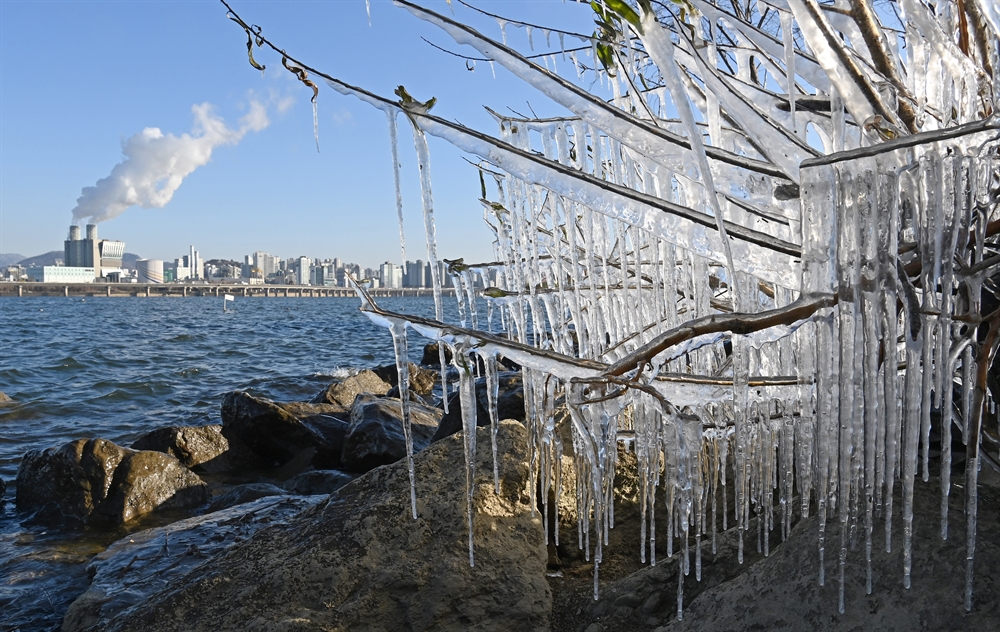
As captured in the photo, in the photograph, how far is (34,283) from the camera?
4336 inches

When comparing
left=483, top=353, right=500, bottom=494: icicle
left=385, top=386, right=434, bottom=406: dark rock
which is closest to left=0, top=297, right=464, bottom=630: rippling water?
left=385, top=386, right=434, bottom=406: dark rock

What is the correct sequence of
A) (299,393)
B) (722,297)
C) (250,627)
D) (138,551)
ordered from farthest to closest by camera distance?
(299,393)
(138,551)
(722,297)
(250,627)

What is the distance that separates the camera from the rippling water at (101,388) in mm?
5477

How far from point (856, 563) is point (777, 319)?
3.23ft

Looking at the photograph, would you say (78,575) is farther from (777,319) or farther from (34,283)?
(34,283)

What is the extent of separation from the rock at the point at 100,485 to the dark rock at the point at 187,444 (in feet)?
3.94

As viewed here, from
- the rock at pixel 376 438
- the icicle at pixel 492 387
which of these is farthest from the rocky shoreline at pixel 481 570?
the rock at pixel 376 438

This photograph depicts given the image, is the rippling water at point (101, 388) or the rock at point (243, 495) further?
the rock at point (243, 495)

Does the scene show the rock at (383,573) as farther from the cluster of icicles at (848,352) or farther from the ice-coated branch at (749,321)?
the ice-coated branch at (749,321)

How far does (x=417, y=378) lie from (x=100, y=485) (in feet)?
28.5

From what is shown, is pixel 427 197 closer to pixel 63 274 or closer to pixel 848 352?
pixel 848 352

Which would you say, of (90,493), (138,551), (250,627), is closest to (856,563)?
(250,627)

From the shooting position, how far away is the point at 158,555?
508 centimetres

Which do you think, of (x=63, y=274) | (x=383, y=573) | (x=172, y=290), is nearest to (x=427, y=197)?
(x=383, y=573)
